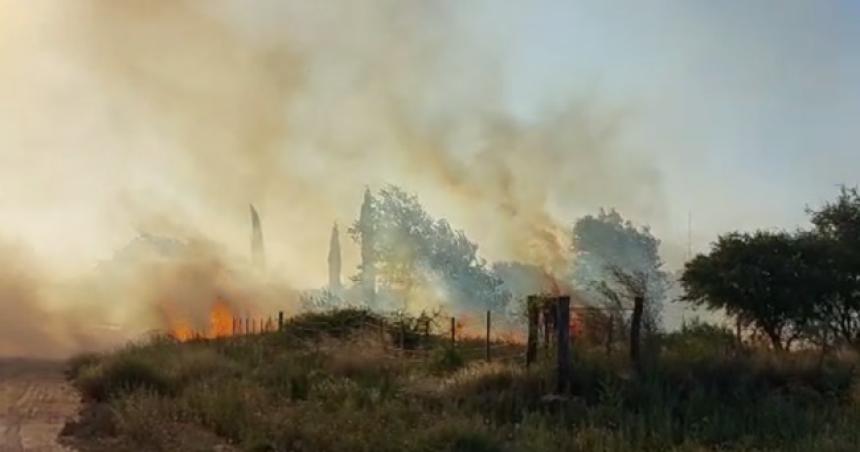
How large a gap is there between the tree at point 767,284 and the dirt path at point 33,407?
17334 millimetres

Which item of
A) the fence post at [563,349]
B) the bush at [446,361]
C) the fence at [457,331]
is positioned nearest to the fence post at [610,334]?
the fence at [457,331]

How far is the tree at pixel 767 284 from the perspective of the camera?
2697 centimetres

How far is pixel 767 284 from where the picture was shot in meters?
27.2

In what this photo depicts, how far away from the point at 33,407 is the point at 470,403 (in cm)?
852

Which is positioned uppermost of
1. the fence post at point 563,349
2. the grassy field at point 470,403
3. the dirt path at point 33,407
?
the fence post at point 563,349

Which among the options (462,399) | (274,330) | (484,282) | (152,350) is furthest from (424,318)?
(484,282)

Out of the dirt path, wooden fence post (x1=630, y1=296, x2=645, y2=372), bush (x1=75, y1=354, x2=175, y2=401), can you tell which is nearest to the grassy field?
bush (x1=75, y1=354, x2=175, y2=401)

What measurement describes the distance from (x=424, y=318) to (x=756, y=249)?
11.3m

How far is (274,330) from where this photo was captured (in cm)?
3569

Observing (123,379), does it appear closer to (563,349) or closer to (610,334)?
(563,349)

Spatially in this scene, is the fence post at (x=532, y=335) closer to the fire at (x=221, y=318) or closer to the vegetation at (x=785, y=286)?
the vegetation at (x=785, y=286)

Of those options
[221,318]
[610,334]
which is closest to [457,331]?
[610,334]

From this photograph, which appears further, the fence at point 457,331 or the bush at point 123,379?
the bush at point 123,379

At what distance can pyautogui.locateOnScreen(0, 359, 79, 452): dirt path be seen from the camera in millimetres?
14625
